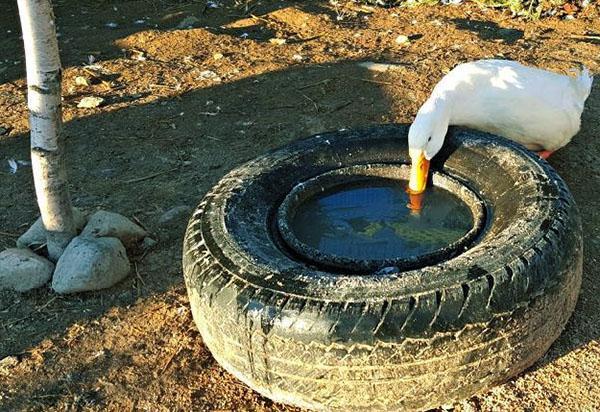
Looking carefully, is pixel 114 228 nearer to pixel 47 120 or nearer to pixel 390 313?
pixel 47 120

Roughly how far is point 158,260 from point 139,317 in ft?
1.46

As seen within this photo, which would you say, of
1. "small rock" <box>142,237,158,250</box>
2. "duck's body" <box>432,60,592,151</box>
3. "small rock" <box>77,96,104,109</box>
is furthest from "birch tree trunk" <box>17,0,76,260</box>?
"small rock" <box>77,96,104,109</box>

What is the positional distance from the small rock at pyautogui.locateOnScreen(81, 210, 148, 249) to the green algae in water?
980mm

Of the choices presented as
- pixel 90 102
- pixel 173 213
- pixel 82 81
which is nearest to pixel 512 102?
pixel 173 213

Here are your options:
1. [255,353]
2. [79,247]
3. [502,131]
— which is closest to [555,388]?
[255,353]

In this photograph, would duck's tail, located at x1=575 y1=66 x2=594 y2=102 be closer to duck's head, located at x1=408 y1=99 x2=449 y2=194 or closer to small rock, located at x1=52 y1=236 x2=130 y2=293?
duck's head, located at x1=408 y1=99 x2=449 y2=194

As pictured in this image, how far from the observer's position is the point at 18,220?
4.31 metres

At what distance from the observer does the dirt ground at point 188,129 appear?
9.95 feet

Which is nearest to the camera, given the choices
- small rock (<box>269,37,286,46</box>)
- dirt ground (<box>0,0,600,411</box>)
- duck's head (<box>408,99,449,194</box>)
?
dirt ground (<box>0,0,600,411</box>)

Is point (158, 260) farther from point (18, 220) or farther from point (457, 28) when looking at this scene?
point (457, 28)

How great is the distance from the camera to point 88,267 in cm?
355

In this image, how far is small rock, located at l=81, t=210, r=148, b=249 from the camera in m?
3.84

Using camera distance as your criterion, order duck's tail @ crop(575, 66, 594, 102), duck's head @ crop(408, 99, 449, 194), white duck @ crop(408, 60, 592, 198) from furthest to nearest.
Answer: duck's tail @ crop(575, 66, 594, 102) → white duck @ crop(408, 60, 592, 198) → duck's head @ crop(408, 99, 449, 194)

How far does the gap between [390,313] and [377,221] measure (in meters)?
1.02
